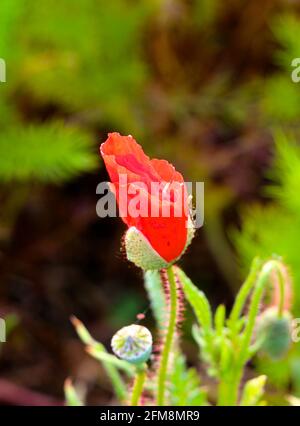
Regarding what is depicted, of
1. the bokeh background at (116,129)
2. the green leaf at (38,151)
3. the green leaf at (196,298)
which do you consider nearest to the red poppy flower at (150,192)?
the green leaf at (196,298)

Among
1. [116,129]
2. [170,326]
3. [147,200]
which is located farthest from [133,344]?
[116,129]

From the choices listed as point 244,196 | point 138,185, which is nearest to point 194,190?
point 244,196

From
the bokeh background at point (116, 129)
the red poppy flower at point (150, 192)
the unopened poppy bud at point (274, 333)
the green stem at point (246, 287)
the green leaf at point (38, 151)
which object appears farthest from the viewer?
the bokeh background at point (116, 129)

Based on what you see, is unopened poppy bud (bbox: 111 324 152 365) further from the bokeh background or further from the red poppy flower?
the bokeh background

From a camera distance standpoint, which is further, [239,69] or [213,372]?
[239,69]

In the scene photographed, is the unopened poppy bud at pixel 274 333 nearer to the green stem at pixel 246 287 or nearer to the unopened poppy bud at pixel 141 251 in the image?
the green stem at pixel 246 287
